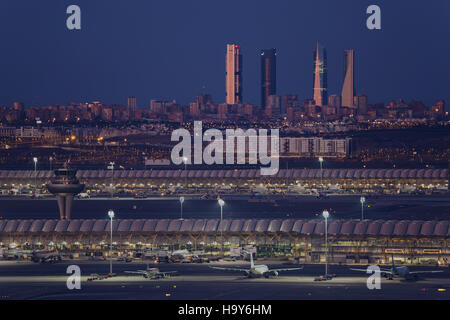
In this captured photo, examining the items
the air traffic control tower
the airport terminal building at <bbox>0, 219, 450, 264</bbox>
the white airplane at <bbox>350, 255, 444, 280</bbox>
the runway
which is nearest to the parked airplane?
the airport terminal building at <bbox>0, 219, 450, 264</bbox>

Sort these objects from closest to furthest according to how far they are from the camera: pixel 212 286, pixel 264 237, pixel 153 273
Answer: pixel 212 286
pixel 153 273
pixel 264 237

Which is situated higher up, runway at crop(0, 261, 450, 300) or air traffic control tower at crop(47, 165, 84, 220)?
air traffic control tower at crop(47, 165, 84, 220)

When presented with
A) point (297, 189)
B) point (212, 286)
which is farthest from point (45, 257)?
point (297, 189)

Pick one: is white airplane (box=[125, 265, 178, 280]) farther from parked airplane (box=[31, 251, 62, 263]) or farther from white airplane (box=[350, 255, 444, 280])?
white airplane (box=[350, 255, 444, 280])

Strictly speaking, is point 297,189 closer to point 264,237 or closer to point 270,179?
point 270,179
